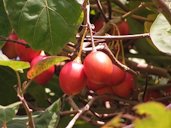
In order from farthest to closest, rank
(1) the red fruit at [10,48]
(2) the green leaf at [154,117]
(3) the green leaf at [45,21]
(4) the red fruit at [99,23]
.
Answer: (4) the red fruit at [99,23] → (1) the red fruit at [10,48] → (3) the green leaf at [45,21] → (2) the green leaf at [154,117]

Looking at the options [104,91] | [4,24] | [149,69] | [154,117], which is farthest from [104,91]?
[154,117]

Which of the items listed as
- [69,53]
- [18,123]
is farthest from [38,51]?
[18,123]

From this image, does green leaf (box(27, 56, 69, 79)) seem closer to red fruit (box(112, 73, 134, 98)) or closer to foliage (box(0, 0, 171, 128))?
foliage (box(0, 0, 171, 128))

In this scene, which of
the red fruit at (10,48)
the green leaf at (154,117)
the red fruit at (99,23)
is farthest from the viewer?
the red fruit at (99,23)

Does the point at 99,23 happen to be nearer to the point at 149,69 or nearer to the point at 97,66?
the point at 149,69

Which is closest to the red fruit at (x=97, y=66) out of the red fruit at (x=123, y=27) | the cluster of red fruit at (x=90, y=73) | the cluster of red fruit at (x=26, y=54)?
the cluster of red fruit at (x=90, y=73)

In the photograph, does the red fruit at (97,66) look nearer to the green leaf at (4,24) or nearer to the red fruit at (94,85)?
the red fruit at (94,85)
